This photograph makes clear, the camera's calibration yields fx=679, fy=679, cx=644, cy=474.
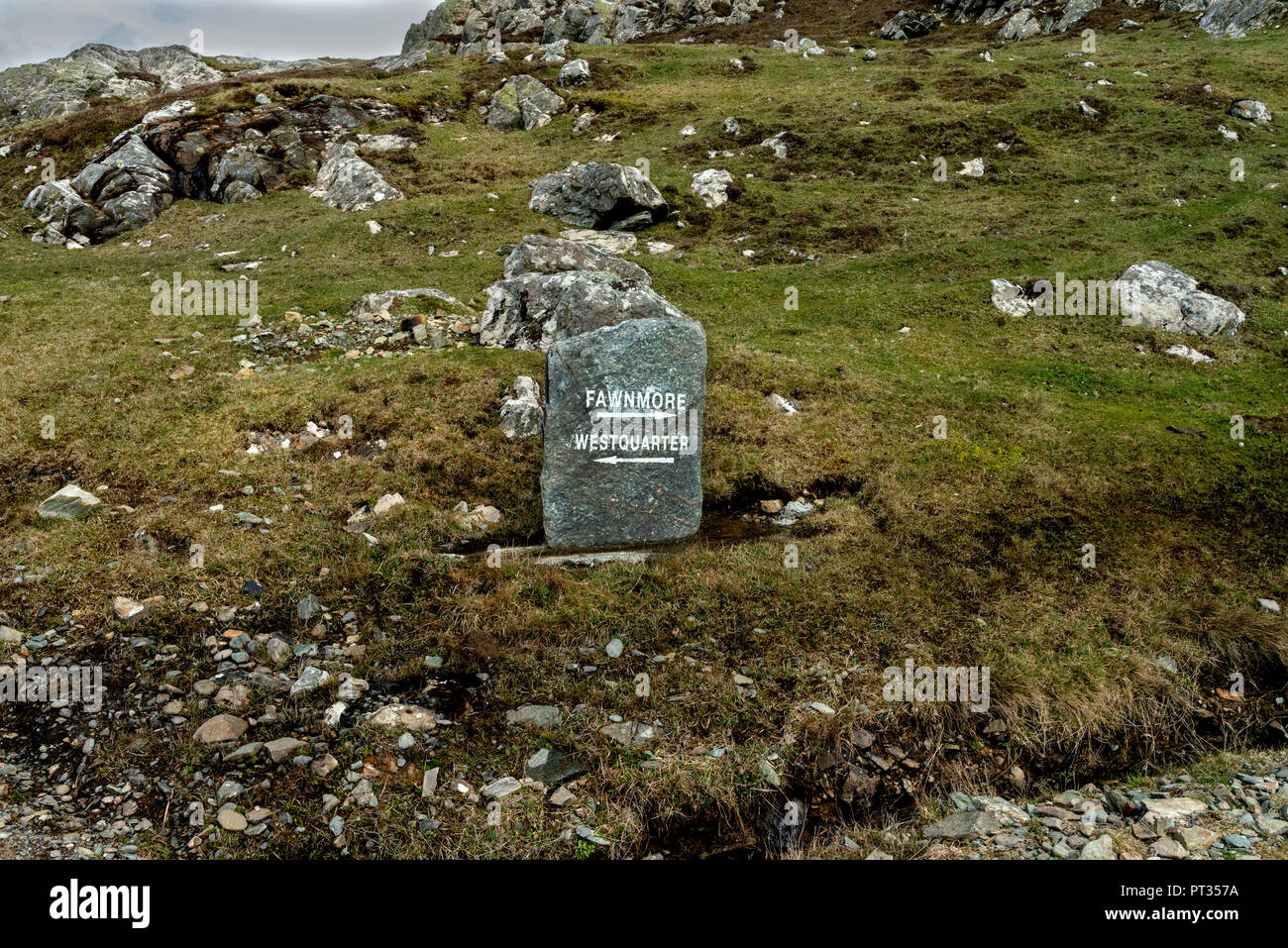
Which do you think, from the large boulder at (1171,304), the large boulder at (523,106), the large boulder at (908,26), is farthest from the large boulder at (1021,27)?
the large boulder at (1171,304)

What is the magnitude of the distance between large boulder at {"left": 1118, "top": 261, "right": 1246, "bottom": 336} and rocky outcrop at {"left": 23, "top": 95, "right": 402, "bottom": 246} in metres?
33.7

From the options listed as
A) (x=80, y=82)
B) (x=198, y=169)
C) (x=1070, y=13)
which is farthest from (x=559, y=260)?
(x=80, y=82)

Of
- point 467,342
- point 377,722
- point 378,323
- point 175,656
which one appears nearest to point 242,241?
point 378,323

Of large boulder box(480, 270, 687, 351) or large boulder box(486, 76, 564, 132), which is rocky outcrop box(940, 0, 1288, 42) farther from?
large boulder box(480, 270, 687, 351)

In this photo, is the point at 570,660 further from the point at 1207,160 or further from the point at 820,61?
the point at 820,61

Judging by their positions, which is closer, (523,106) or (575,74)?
(523,106)

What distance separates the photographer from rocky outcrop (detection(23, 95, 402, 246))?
35375 millimetres

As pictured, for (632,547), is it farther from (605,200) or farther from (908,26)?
(908,26)

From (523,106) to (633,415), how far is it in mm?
43350

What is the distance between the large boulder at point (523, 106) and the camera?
155ft

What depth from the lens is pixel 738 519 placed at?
566 inches

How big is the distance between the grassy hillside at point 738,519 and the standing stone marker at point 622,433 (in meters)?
1.05

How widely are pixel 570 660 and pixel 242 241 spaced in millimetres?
31399
